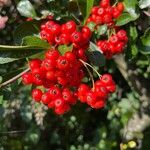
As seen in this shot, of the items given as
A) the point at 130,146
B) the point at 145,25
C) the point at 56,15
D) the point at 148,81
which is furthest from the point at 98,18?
the point at 130,146

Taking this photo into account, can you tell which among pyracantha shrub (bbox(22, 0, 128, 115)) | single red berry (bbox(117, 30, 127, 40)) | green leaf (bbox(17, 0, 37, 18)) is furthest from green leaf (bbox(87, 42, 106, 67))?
green leaf (bbox(17, 0, 37, 18))

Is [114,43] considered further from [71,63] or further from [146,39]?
[71,63]

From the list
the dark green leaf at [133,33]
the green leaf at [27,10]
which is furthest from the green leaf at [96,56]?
the green leaf at [27,10]

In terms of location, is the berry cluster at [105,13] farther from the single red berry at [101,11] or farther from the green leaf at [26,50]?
the green leaf at [26,50]

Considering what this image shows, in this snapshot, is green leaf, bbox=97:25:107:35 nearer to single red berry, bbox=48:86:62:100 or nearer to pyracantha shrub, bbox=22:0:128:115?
pyracantha shrub, bbox=22:0:128:115

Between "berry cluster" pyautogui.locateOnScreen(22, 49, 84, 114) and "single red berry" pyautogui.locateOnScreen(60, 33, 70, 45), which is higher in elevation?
"single red berry" pyautogui.locateOnScreen(60, 33, 70, 45)

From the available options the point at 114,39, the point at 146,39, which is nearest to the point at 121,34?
the point at 114,39
